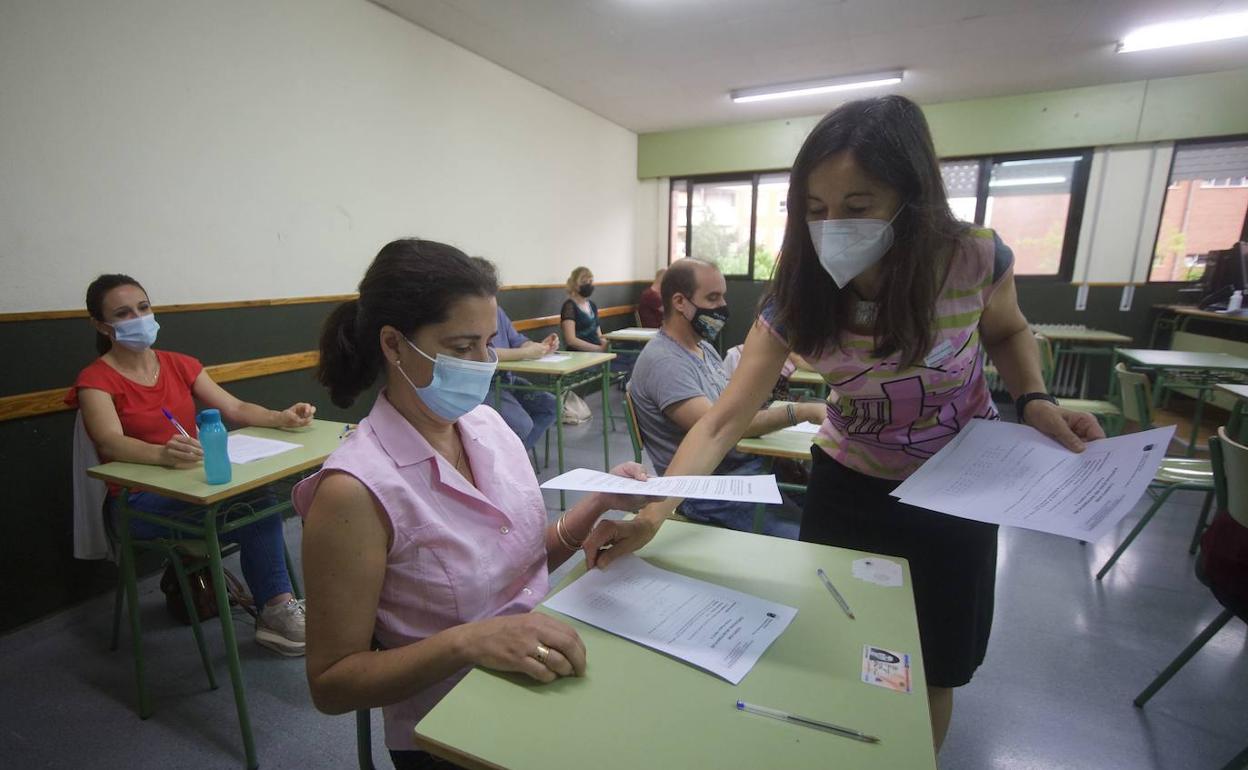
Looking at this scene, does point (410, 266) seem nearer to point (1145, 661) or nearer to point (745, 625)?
point (745, 625)

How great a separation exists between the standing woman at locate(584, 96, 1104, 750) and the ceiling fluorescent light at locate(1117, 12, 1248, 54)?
4.67m

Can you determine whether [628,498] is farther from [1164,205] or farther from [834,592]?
[1164,205]

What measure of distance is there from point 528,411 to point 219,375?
1611mm

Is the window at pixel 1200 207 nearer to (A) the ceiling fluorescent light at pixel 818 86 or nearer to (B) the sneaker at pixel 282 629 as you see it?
(A) the ceiling fluorescent light at pixel 818 86

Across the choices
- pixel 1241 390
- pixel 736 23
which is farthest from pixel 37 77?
pixel 1241 390

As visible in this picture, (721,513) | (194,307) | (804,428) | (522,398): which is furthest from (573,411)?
(721,513)

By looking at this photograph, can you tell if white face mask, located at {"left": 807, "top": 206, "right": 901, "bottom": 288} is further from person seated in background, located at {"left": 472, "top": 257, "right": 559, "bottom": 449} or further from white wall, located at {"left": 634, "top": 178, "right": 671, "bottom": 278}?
white wall, located at {"left": 634, "top": 178, "right": 671, "bottom": 278}

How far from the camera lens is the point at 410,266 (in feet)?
2.95

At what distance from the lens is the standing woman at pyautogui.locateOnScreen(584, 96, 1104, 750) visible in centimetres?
92

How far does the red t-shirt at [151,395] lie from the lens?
1.86m

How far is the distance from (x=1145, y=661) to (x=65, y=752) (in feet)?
11.2

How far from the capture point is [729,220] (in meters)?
7.02

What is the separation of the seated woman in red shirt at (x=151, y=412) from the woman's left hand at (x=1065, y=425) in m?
2.08

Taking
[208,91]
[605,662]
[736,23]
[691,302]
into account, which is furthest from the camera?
[736,23]
